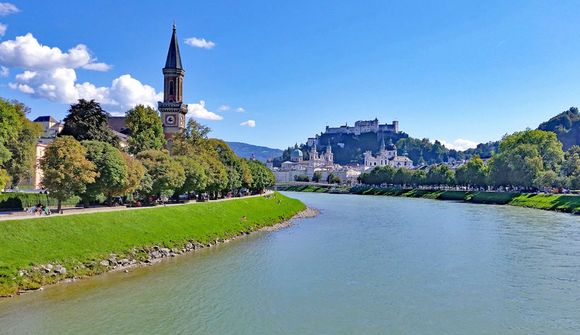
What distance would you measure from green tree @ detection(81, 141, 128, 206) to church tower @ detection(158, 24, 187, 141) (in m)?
44.3

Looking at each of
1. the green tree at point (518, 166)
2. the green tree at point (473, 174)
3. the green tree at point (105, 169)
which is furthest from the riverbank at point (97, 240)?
the green tree at point (473, 174)

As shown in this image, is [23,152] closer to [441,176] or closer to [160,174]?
[160,174]

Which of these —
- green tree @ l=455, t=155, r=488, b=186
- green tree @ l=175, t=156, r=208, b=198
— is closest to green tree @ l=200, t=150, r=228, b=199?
green tree @ l=175, t=156, r=208, b=198

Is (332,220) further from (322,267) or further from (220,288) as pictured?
(220,288)

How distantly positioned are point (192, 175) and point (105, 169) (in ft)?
52.5

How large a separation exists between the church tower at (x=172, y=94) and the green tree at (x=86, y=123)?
3179 cm

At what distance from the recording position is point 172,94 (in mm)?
90062

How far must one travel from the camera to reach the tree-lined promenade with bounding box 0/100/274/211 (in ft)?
130

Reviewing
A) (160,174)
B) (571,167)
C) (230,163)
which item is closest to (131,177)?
(160,174)

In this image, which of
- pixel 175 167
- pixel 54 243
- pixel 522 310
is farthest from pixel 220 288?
pixel 175 167

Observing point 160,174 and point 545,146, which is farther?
point 545,146

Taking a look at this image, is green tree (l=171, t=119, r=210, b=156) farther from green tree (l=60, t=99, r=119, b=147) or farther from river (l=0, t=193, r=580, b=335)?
river (l=0, t=193, r=580, b=335)

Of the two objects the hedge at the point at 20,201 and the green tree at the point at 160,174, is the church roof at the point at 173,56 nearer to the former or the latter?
the green tree at the point at 160,174

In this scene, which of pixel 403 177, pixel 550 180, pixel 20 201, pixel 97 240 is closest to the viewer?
pixel 97 240
